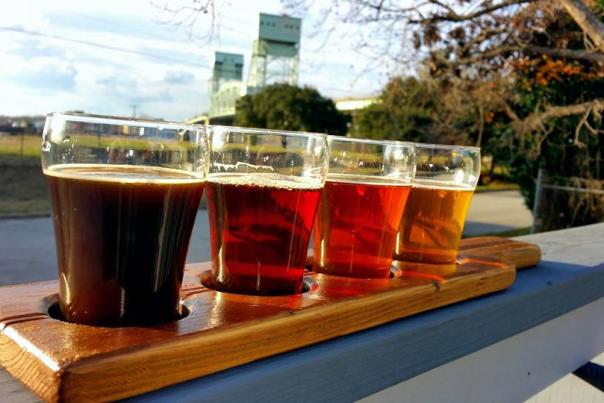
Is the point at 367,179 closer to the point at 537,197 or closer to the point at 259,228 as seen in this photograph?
the point at 259,228

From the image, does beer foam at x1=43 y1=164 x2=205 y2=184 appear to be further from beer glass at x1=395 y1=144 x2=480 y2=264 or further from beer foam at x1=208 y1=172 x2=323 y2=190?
beer glass at x1=395 y1=144 x2=480 y2=264

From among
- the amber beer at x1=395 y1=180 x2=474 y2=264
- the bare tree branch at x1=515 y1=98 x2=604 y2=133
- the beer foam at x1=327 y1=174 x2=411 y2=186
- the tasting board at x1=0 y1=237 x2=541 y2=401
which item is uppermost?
the bare tree branch at x1=515 y1=98 x2=604 y2=133

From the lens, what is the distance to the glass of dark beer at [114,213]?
1.78ft

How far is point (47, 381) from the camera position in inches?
17.3

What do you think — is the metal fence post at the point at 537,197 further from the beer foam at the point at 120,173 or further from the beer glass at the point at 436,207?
the beer foam at the point at 120,173

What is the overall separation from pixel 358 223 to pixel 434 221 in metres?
0.21

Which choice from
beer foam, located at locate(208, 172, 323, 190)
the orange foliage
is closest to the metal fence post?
the orange foliage

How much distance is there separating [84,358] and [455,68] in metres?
5.20

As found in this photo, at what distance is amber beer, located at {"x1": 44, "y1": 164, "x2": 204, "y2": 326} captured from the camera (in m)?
0.54

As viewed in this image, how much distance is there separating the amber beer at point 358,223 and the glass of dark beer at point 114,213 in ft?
1.03

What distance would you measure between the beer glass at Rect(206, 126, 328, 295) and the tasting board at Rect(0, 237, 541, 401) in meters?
0.03

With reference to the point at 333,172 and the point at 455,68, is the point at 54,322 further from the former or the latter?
the point at 455,68

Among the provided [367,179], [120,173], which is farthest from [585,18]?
[120,173]

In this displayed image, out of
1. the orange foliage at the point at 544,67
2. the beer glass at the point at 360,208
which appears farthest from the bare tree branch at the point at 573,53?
the beer glass at the point at 360,208
